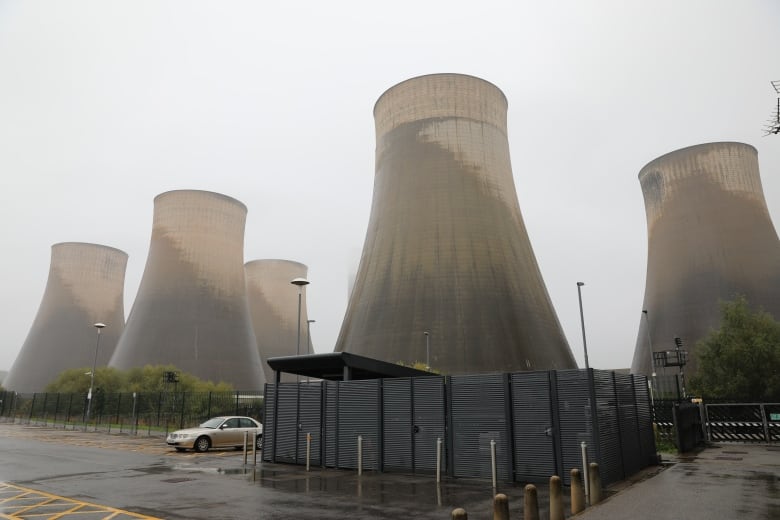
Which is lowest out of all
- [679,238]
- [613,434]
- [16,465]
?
[16,465]

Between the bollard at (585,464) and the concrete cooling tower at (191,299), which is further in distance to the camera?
the concrete cooling tower at (191,299)

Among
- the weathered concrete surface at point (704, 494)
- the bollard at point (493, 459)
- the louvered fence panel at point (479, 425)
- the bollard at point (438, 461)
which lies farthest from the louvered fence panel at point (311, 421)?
the weathered concrete surface at point (704, 494)

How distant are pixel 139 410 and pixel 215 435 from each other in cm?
1648

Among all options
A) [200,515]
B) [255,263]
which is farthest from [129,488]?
[255,263]

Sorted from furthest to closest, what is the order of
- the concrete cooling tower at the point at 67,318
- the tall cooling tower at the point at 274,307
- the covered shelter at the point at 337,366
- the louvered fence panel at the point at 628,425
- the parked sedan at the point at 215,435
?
the tall cooling tower at the point at 274,307 → the concrete cooling tower at the point at 67,318 → the parked sedan at the point at 215,435 → the covered shelter at the point at 337,366 → the louvered fence panel at the point at 628,425

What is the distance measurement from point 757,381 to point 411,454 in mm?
25636

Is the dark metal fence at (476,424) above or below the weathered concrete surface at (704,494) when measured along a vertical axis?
above

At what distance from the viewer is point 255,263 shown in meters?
68.1

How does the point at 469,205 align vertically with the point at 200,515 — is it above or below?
above

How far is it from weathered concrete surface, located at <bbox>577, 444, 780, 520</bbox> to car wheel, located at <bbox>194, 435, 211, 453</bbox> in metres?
11.9

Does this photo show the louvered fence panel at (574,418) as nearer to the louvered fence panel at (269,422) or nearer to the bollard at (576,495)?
the bollard at (576,495)

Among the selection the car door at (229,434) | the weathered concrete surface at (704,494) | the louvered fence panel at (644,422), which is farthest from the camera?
the car door at (229,434)

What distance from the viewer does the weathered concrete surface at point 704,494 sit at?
22.5 ft

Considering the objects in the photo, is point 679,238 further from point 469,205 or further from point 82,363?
point 82,363
